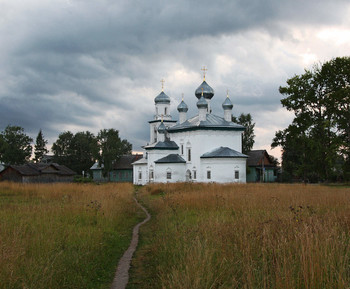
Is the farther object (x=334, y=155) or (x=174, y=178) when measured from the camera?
(x=174, y=178)

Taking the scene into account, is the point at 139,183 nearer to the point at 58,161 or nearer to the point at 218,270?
the point at 58,161

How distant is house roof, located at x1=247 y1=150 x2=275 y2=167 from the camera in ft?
194

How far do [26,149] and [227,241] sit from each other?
258ft

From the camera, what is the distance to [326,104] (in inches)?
1385

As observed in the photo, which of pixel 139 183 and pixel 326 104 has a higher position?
pixel 326 104

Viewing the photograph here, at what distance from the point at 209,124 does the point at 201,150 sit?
3370 mm

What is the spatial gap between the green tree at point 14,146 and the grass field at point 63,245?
220 feet

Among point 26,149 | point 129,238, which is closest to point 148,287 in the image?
point 129,238

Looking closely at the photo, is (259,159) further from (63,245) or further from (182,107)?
(63,245)

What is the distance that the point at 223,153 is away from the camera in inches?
1797

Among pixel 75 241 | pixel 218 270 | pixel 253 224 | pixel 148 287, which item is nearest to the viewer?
pixel 218 270

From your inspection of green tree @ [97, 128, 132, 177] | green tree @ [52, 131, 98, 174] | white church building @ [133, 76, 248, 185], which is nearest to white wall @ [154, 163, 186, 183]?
white church building @ [133, 76, 248, 185]

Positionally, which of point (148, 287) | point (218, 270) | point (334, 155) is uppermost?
point (334, 155)

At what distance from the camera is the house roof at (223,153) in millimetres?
44969
